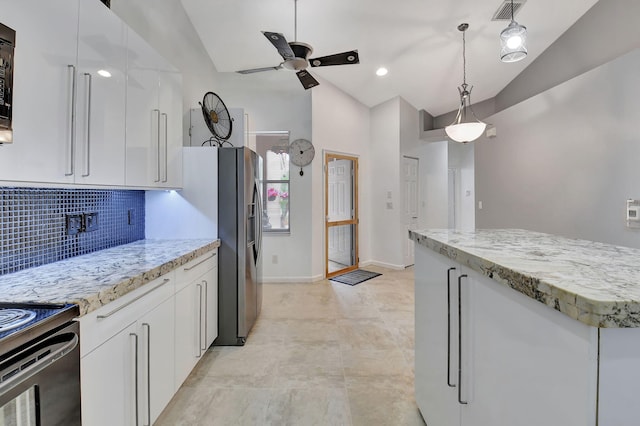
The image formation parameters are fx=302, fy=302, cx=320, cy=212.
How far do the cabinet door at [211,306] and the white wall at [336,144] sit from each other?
218 centimetres

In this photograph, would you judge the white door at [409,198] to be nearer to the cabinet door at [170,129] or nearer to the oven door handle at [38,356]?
the cabinet door at [170,129]

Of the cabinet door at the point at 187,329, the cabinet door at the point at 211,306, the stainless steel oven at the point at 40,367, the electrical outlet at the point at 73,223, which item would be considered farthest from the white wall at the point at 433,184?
the stainless steel oven at the point at 40,367

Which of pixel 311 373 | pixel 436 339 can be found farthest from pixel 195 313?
pixel 436 339

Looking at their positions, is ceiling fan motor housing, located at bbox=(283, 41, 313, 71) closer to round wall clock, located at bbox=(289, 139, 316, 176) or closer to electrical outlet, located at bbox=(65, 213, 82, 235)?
round wall clock, located at bbox=(289, 139, 316, 176)

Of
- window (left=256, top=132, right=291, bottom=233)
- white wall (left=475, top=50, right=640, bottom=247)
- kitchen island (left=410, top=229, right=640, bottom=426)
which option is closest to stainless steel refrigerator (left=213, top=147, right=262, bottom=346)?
kitchen island (left=410, top=229, right=640, bottom=426)

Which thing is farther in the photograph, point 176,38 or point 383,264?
point 383,264

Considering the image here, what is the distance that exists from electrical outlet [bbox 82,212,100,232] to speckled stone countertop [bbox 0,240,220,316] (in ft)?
0.52

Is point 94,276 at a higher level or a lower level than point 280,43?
lower

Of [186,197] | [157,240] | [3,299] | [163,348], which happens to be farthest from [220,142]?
[3,299]

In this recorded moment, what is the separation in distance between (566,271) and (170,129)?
252 cm

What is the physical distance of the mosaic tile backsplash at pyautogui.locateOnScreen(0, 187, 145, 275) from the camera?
1.43 metres

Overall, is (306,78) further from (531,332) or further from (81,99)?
(531,332)

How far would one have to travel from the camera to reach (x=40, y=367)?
0.88 meters

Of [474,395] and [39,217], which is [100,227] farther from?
[474,395]
